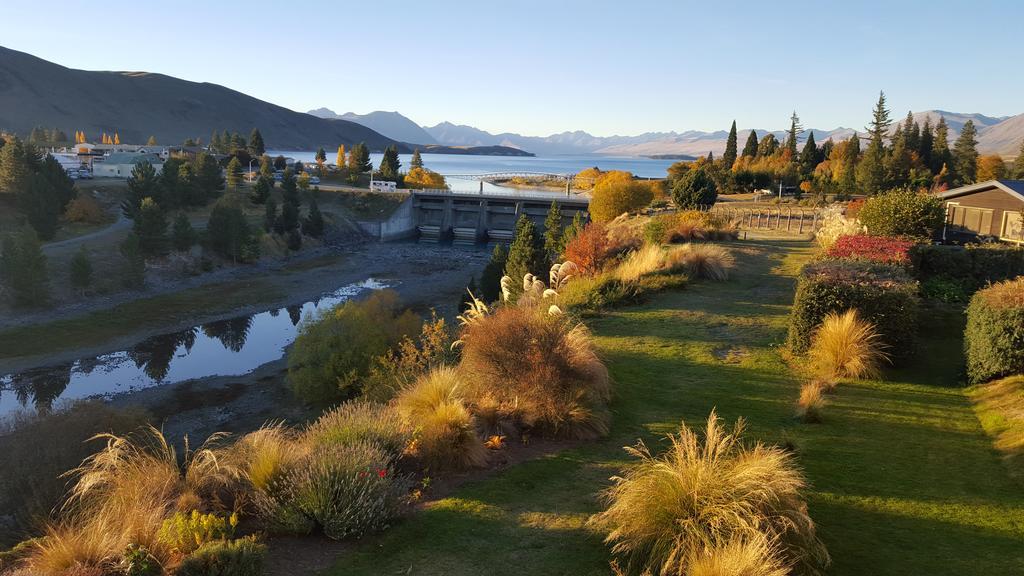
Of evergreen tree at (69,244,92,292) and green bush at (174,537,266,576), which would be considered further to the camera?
evergreen tree at (69,244,92,292)

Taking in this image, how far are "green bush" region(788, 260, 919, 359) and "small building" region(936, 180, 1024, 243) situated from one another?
13.3 metres

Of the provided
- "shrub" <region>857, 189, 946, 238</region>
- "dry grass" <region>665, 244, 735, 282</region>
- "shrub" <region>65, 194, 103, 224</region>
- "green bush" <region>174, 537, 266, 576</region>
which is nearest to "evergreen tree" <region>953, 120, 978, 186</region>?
"shrub" <region>857, 189, 946, 238</region>

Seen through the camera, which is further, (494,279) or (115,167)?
(115,167)

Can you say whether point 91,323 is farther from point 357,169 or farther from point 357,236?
point 357,169

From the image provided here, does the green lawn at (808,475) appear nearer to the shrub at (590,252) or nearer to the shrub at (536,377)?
the shrub at (536,377)

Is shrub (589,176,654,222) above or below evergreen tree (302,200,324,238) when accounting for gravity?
above

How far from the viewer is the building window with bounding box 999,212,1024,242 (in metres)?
20.8

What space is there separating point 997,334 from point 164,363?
3007cm

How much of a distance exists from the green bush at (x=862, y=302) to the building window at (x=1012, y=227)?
506 inches

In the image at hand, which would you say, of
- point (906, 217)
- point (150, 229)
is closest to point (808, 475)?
point (906, 217)

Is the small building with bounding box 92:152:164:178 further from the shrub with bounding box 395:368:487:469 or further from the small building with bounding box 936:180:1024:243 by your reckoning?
the shrub with bounding box 395:368:487:469

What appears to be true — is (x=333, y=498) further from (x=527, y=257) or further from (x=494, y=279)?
(x=494, y=279)

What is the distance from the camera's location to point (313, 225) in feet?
192

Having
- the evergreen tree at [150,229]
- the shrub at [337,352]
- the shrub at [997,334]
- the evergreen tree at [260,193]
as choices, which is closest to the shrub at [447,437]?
the shrub at [997,334]
